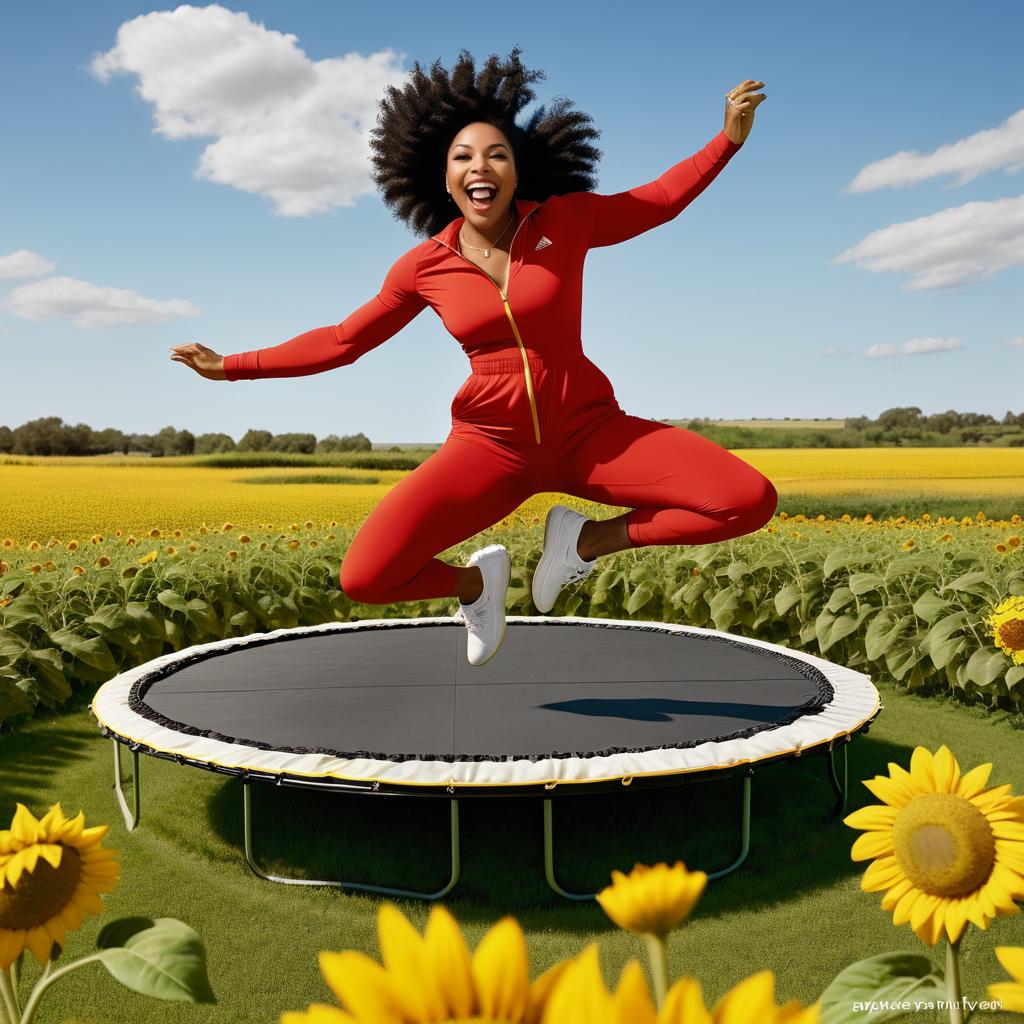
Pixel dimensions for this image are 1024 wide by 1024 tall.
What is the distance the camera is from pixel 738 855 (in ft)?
7.98

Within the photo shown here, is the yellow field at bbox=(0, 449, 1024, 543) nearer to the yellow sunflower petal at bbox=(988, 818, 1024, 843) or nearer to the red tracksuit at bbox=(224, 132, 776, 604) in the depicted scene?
the red tracksuit at bbox=(224, 132, 776, 604)

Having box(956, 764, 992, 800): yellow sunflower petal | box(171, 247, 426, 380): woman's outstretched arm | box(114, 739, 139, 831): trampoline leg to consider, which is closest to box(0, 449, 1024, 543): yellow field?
box(114, 739, 139, 831): trampoline leg

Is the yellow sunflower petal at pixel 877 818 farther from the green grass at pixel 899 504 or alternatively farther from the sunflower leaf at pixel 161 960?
the green grass at pixel 899 504

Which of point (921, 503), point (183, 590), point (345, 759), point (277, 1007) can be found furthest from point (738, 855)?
point (921, 503)

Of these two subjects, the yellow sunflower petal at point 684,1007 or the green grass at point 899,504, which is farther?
the green grass at point 899,504

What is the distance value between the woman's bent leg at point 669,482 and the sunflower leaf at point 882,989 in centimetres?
151

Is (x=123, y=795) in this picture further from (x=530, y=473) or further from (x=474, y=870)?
(x=530, y=473)

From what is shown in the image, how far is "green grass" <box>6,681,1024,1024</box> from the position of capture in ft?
6.26

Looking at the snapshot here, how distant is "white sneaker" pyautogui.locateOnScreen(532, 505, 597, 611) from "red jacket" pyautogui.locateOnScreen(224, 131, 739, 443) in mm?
290

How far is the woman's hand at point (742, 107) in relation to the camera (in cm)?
218

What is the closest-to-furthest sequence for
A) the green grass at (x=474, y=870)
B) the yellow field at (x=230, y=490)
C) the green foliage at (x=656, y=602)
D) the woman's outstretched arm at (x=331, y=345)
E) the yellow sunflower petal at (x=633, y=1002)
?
the yellow sunflower petal at (x=633, y=1002) < the green grass at (x=474, y=870) < the woman's outstretched arm at (x=331, y=345) < the green foliage at (x=656, y=602) < the yellow field at (x=230, y=490)

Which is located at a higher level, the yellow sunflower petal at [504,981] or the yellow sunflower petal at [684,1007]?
the yellow sunflower petal at [684,1007]

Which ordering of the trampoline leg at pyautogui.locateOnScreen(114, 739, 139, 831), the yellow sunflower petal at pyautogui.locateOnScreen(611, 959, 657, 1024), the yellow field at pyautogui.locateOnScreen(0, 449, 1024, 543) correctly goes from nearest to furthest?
the yellow sunflower petal at pyautogui.locateOnScreen(611, 959, 657, 1024) < the trampoline leg at pyautogui.locateOnScreen(114, 739, 139, 831) < the yellow field at pyautogui.locateOnScreen(0, 449, 1024, 543)

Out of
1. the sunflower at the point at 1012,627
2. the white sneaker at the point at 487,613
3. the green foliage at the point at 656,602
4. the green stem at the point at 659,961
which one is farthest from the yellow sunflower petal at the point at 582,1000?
the green foliage at the point at 656,602
